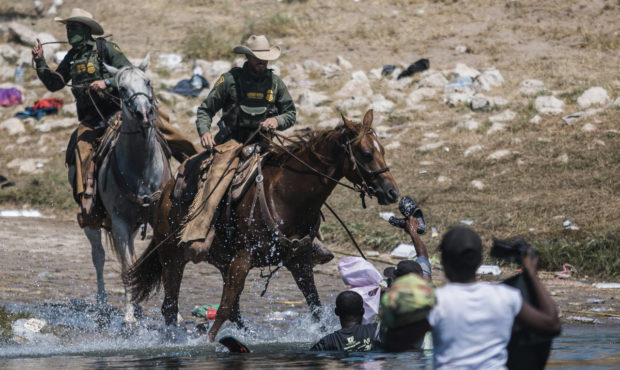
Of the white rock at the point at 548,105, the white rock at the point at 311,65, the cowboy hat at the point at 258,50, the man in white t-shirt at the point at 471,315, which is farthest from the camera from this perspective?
the white rock at the point at 311,65

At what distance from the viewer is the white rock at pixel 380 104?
18734mm

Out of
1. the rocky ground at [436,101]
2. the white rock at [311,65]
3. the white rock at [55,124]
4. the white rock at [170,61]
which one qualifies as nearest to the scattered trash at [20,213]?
the rocky ground at [436,101]

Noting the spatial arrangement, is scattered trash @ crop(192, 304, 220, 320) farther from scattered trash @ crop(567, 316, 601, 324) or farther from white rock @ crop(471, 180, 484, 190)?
white rock @ crop(471, 180, 484, 190)

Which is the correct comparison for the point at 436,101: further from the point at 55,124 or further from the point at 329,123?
the point at 55,124

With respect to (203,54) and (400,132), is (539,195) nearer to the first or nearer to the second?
(400,132)

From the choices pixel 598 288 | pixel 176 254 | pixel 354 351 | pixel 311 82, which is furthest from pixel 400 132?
pixel 354 351

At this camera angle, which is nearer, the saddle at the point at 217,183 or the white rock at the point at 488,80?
the saddle at the point at 217,183

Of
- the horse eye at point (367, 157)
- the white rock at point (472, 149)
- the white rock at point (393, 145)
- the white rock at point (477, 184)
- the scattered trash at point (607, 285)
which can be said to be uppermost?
the horse eye at point (367, 157)

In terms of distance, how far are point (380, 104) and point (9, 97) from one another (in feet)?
29.7

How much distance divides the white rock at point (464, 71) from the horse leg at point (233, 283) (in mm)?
12622

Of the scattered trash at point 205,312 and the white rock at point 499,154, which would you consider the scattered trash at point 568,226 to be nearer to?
the white rock at point 499,154

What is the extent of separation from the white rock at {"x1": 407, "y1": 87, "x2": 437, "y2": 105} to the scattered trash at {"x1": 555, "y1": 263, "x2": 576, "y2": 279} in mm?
8298

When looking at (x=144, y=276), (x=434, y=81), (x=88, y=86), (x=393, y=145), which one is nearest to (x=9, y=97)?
(x=434, y=81)

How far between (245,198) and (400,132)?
9.73 metres
